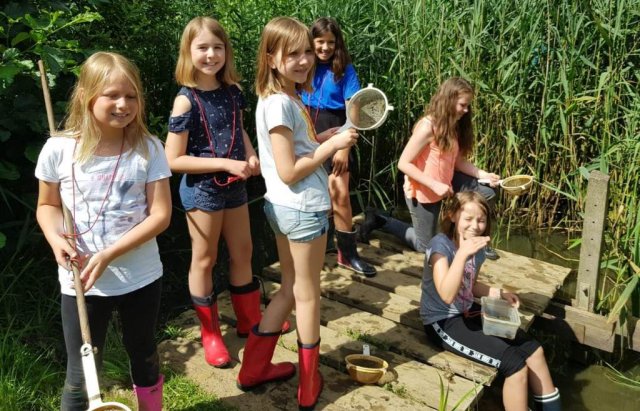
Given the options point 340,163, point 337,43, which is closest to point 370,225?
point 340,163

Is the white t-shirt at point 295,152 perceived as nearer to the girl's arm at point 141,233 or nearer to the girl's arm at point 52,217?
the girl's arm at point 141,233

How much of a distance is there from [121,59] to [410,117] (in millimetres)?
3250

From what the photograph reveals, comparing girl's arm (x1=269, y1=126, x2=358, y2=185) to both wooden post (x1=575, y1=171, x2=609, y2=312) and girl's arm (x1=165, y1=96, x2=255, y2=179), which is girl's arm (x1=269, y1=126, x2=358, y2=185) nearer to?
girl's arm (x1=165, y1=96, x2=255, y2=179)

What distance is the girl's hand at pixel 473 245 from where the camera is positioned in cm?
263

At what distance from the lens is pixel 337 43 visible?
3.53 m

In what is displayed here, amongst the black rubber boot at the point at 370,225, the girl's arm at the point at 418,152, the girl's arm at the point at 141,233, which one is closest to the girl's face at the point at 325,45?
the girl's arm at the point at 418,152

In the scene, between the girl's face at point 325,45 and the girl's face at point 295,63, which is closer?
the girl's face at point 295,63

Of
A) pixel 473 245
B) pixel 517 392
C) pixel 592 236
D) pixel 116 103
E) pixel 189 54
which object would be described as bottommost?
pixel 517 392

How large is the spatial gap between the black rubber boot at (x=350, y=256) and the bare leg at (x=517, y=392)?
1134mm

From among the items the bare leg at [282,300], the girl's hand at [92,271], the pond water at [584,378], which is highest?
the girl's hand at [92,271]

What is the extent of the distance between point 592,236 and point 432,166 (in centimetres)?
88

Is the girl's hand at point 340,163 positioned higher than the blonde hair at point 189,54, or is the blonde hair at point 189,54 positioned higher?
the blonde hair at point 189,54

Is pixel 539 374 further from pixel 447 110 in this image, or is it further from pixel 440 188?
pixel 447 110

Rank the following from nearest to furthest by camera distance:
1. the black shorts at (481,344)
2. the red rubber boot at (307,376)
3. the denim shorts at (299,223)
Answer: the denim shorts at (299,223) < the red rubber boot at (307,376) < the black shorts at (481,344)
